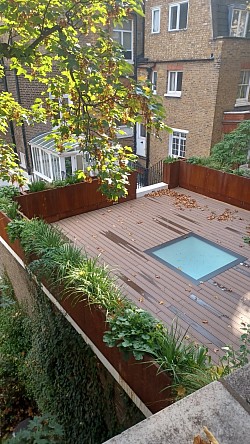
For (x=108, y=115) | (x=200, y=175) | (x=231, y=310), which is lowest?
(x=231, y=310)

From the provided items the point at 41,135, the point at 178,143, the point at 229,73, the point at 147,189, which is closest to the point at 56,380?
the point at 147,189

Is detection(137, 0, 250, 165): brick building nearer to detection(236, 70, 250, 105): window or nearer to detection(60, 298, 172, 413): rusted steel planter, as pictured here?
detection(236, 70, 250, 105): window

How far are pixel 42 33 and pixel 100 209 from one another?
17.4ft

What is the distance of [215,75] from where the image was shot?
11.7 metres

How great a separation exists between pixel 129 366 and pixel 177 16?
14.2 metres

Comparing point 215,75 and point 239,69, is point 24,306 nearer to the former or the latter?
point 215,75

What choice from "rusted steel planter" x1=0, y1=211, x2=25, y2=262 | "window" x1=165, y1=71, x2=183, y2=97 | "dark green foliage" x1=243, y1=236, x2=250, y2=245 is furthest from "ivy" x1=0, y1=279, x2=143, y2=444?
"window" x1=165, y1=71, x2=183, y2=97

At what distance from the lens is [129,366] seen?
127 inches

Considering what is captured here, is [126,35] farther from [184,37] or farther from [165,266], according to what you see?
[165,266]

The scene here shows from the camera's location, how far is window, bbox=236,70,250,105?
12.7 m

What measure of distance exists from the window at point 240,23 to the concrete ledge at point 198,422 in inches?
552

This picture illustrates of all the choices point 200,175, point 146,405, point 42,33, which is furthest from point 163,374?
point 200,175

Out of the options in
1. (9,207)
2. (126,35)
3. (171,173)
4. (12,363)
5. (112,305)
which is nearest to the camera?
(112,305)

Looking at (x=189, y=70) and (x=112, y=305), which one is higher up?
(x=189, y=70)
